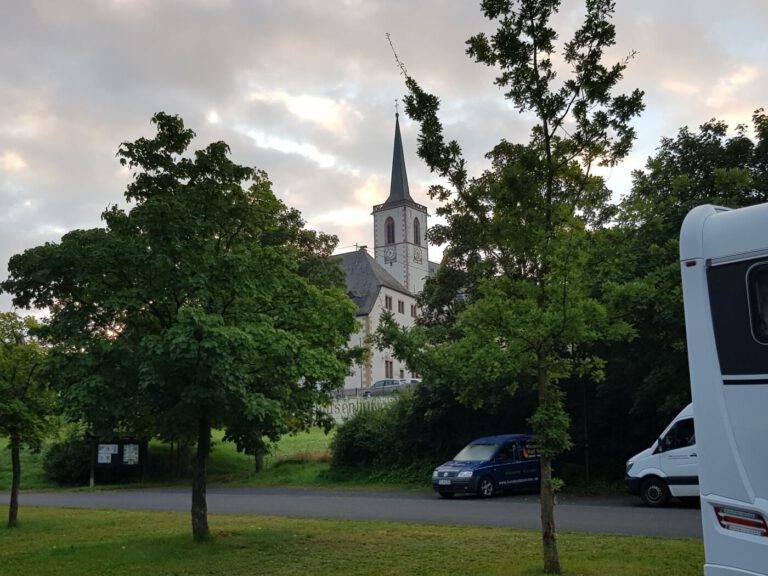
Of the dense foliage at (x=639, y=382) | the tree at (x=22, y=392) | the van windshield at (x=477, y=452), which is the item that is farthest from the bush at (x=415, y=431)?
the tree at (x=22, y=392)

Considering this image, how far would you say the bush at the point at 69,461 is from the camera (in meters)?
33.1

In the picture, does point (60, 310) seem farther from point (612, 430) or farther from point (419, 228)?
point (419, 228)

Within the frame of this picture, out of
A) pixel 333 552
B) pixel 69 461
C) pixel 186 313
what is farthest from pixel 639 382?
pixel 69 461

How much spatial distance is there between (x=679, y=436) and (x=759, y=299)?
12.9m

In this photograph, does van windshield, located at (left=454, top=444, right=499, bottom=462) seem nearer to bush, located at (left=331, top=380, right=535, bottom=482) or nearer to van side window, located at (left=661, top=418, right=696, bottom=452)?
bush, located at (left=331, top=380, right=535, bottom=482)

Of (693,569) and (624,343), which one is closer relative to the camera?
(693,569)

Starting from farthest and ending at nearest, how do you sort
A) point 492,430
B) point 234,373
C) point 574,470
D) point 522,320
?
point 492,430 → point 574,470 → point 234,373 → point 522,320

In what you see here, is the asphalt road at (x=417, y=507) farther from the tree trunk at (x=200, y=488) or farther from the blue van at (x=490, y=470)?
the tree trunk at (x=200, y=488)

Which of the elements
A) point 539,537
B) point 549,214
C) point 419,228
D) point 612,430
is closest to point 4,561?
point 539,537

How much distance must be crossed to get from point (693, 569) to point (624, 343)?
447 inches

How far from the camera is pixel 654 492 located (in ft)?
56.0

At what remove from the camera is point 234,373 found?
410 inches

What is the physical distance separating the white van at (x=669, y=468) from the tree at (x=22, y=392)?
517 inches

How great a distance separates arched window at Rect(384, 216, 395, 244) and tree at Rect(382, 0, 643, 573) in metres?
94.6
